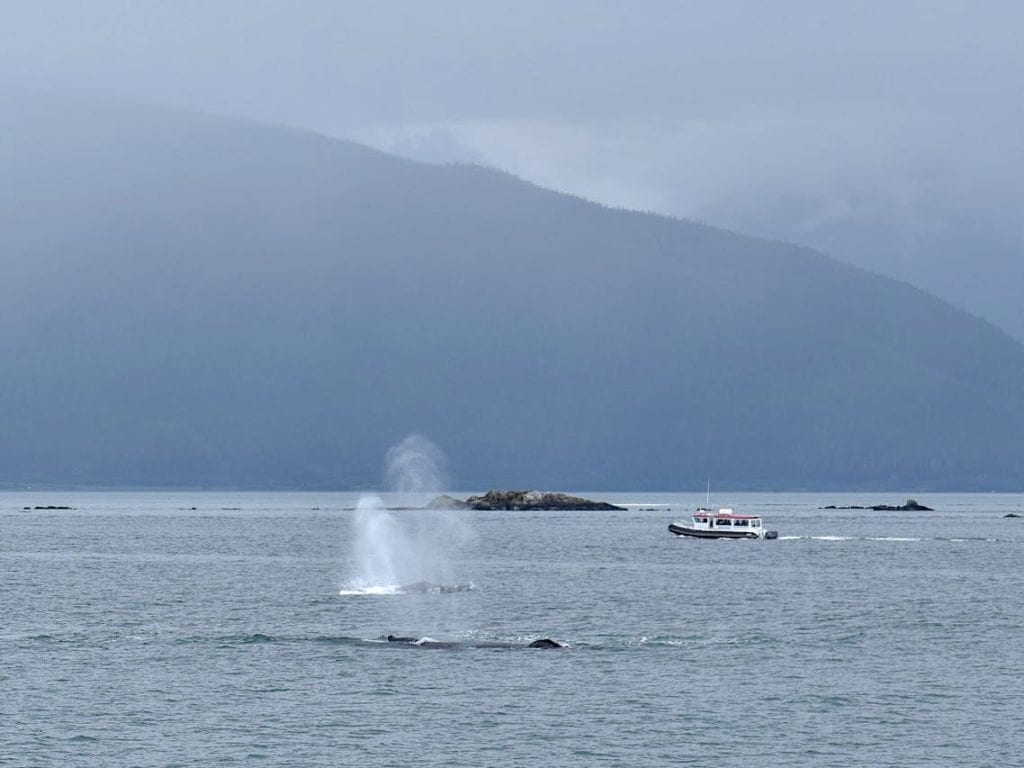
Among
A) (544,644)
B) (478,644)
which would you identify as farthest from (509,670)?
(478,644)

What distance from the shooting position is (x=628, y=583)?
422 ft

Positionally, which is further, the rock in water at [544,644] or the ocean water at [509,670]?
the rock in water at [544,644]

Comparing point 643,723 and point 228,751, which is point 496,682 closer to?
point 643,723

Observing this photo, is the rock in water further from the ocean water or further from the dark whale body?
the ocean water

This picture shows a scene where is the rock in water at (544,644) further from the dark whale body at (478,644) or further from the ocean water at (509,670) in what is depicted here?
the ocean water at (509,670)

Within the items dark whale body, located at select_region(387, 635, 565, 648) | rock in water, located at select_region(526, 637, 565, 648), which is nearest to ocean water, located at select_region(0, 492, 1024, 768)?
dark whale body, located at select_region(387, 635, 565, 648)

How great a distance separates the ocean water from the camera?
61.1 metres

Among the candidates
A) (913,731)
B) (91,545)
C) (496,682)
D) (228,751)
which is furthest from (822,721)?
(91,545)

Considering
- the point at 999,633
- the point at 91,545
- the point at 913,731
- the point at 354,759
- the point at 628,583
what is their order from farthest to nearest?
1. the point at 91,545
2. the point at 628,583
3. the point at 999,633
4. the point at 913,731
5. the point at 354,759

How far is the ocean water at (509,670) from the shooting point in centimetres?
6109

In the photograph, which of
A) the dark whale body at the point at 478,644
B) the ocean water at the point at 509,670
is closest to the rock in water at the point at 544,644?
the dark whale body at the point at 478,644

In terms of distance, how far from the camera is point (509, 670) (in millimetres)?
76062

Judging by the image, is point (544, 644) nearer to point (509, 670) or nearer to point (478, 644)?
point (478, 644)

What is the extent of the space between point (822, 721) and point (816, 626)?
3236cm
